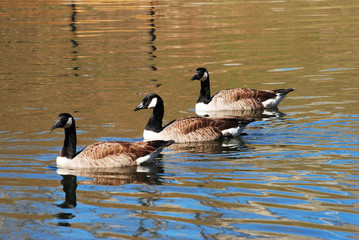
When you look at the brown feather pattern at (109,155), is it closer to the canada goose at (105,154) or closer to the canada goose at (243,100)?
the canada goose at (105,154)

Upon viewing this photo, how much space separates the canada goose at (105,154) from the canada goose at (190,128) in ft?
7.65

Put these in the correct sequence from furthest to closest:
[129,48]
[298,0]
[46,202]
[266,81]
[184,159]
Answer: [298,0], [129,48], [266,81], [184,159], [46,202]

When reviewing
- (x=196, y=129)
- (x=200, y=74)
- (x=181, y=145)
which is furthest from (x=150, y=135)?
(x=200, y=74)

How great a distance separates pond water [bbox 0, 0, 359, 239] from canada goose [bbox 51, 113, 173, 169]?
19 cm

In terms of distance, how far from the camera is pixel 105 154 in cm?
1518

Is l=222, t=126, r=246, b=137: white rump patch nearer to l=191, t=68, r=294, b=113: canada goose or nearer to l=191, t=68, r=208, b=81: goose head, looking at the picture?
l=191, t=68, r=294, b=113: canada goose

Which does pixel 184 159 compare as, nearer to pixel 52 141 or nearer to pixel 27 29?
pixel 52 141

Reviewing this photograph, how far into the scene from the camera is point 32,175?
14.8 metres

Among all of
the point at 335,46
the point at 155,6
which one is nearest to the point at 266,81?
the point at 335,46

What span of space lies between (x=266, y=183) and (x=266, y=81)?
46.6ft

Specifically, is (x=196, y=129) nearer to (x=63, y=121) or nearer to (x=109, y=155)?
(x=109, y=155)

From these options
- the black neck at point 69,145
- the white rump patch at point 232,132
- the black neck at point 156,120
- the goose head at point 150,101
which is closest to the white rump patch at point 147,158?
the black neck at point 69,145

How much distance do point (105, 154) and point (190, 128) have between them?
10.6ft

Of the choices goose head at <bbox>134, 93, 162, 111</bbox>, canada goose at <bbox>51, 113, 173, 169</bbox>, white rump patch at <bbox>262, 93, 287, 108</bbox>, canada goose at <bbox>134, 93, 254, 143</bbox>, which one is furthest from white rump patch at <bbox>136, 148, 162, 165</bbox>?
white rump patch at <bbox>262, 93, 287, 108</bbox>
